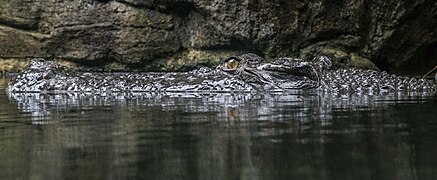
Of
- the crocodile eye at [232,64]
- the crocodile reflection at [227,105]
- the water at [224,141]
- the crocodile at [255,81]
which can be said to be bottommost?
the water at [224,141]

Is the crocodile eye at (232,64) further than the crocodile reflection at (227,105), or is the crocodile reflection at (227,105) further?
the crocodile eye at (232,64)

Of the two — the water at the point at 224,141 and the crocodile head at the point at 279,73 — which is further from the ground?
the crocodile head at the point at 279,73

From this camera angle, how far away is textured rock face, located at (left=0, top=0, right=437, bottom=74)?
7.19 m

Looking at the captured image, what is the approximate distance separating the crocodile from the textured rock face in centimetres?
192

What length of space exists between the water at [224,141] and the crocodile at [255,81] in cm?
129

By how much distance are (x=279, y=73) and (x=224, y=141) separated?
3062 millimetres

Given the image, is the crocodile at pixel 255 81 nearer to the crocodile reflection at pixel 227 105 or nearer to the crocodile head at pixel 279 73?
the crocodile head at pixel 279 73

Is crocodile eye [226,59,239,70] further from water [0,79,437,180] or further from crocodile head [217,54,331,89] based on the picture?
water [0,79,437,180]

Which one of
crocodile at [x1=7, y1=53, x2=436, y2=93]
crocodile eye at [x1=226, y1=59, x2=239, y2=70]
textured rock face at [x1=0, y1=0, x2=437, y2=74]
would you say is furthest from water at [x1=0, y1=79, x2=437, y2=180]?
textured rock face at [x1=0, y1=0, x2=437, y2=74]

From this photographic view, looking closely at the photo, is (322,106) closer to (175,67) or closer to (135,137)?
(135,137)

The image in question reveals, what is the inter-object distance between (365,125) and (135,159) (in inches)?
42.1

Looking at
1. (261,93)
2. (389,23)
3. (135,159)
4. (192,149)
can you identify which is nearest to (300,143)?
(192,149)

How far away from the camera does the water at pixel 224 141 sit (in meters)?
1.59

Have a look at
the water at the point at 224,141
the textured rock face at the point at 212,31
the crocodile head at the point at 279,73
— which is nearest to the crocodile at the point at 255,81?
the crocodile head at the point at 279,73
